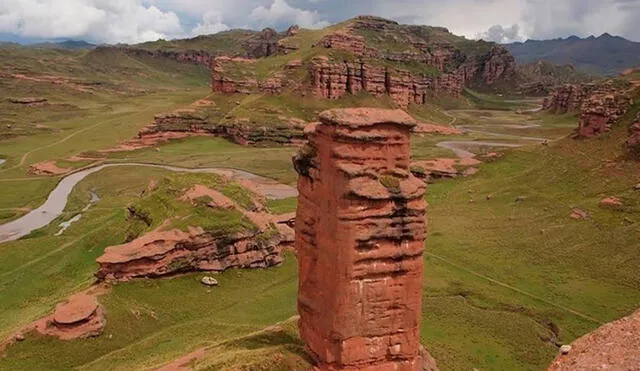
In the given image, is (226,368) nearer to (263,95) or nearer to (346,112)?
(346,112)

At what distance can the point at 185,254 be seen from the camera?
4738cm

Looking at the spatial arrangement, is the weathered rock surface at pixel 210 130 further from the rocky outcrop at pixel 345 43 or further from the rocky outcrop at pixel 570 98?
the rocky outcrop at pixel 570 98

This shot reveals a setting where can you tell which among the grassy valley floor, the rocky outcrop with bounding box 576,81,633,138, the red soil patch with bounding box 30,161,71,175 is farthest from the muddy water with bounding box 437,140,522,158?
the red soil patch with bounding box 30,161,71,175

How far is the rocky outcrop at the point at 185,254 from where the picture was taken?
44.9 m

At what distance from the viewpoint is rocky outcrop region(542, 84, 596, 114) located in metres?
162

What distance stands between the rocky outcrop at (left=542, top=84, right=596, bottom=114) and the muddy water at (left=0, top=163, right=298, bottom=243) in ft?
333

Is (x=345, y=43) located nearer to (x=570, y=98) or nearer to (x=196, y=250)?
(x=570, y=98)

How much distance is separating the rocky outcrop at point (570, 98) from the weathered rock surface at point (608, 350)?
475 ft

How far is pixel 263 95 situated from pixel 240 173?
1804 inches

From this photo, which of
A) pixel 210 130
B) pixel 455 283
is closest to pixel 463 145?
pixel 210 130

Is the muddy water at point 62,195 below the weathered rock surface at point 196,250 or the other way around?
Answer: below

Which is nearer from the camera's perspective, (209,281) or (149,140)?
(209,281)

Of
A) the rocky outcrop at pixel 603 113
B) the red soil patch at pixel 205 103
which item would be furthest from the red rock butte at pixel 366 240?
the red soil patch at pixel 205 103

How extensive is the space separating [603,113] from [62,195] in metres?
78.1
